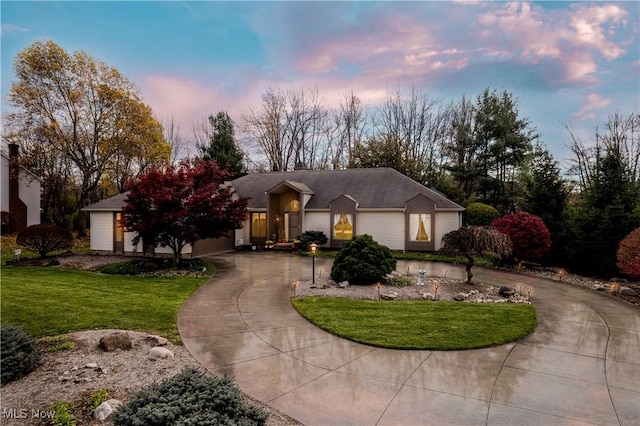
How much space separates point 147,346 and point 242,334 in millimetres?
1847

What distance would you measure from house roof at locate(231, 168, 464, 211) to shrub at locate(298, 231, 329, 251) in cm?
188

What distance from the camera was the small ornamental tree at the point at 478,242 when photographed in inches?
426

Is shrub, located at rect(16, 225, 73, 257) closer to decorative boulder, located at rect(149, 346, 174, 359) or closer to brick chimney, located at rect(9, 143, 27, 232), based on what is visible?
brick chimney, located at rect(9, 143, 27, 232)

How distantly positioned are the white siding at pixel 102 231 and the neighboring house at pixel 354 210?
289 inches

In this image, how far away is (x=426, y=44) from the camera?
15.9 metres

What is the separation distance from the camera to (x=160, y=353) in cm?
582

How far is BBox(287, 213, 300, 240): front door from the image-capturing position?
73.0ft

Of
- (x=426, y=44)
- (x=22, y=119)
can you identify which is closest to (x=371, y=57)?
(x=426, y=44)

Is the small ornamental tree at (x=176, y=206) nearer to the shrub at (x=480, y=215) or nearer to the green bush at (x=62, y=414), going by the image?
the green bush at (x=62, y=414)

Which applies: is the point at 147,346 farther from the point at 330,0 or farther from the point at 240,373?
the point at 330,0

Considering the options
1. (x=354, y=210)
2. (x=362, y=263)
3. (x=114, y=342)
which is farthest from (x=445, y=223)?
(x=114, y=342)

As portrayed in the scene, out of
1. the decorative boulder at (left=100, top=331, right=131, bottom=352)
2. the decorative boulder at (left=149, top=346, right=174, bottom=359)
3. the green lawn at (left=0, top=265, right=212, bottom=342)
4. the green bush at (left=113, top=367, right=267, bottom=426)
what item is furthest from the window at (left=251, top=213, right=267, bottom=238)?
the green bush at (left=113, top=367, right=267, bottom=426)

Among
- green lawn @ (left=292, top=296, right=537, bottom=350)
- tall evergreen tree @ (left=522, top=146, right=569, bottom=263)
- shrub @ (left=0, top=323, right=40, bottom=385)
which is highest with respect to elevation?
tall evergreen tree @ (left=522, top=146, right=569, bottom=263)

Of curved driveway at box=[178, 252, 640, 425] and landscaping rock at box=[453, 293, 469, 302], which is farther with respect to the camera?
landscaping rock at box=[453, 293, 469, 302]
